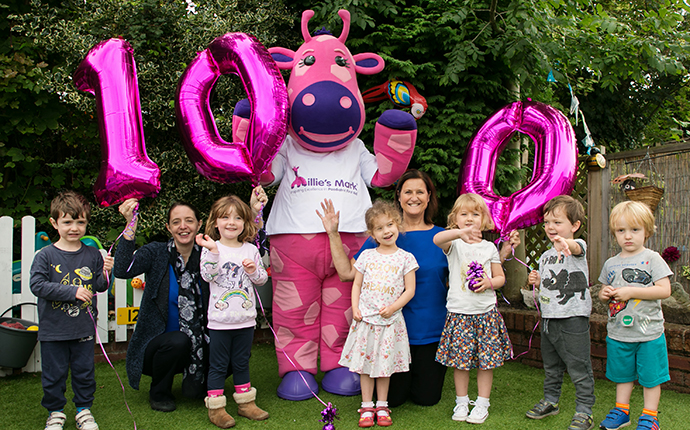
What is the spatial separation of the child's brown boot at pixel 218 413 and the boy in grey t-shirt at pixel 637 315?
2058mm

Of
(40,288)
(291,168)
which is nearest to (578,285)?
(291,168)

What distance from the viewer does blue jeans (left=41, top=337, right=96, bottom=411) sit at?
107 inches

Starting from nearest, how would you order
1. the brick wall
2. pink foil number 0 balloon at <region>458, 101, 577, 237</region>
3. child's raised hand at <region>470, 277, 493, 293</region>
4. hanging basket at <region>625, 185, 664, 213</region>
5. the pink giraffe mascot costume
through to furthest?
child's raised hand at <region>470, 277, 493, 293</region> < pink foil number 0 balloon at <region>458, 101, 577, 237</region> < the pink giraffe mascot costume < the brick wall < hanging basket at <region>625, 185, 664, 213</region>

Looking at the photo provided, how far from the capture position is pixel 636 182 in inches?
177

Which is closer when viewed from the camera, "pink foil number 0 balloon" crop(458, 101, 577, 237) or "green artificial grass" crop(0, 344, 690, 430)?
"green artificial grass" crop(0, 344, 690, 430)

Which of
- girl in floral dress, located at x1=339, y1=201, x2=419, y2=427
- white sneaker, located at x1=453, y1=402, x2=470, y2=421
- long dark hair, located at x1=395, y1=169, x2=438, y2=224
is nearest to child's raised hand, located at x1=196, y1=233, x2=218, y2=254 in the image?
girl in floral dress, located at x1=339, y1=201, x2=419, y2=427

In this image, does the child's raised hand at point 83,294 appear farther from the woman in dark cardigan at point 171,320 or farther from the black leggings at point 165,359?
the black leggings at point 165,359

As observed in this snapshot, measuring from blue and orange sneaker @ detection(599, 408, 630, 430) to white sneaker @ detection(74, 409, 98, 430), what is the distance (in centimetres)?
276

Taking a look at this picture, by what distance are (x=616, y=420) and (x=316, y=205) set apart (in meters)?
2.13

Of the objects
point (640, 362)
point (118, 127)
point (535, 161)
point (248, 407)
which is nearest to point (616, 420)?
point (640, 362)

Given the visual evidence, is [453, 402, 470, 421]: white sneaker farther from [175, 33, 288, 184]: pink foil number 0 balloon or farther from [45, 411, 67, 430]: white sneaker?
[45, 411, 67, 430]: white sneaker

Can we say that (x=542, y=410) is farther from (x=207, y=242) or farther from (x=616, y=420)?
(x=207, y=242)

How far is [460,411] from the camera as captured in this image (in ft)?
9.65

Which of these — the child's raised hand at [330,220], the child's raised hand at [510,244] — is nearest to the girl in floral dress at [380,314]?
the child's raised hand at [330,220]
